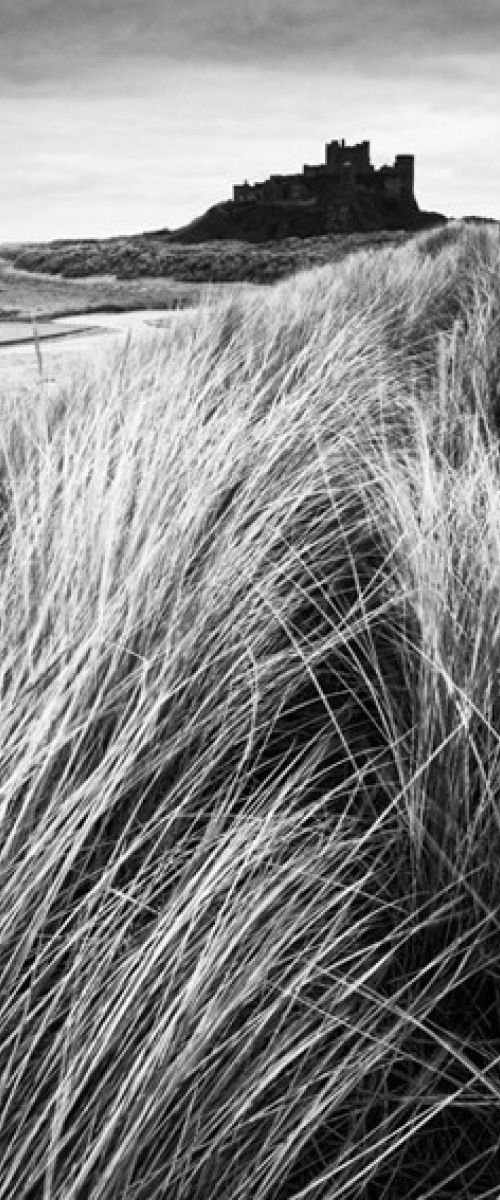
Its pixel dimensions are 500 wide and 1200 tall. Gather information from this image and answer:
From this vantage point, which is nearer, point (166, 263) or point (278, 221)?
point (166, 263)

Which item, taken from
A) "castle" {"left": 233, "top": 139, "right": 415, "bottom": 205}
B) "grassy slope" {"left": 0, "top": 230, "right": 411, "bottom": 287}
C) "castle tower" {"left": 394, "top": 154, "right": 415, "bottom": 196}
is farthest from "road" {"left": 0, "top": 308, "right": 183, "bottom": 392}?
"castle tower" {"left": 394, "top": 154, "right": 415, "bottom": 196}

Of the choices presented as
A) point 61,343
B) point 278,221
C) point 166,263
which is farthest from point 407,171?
point 61,343

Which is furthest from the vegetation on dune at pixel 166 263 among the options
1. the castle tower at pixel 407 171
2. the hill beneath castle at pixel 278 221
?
the castle tower at pixel 407 171

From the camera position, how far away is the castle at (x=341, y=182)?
85.6 feet

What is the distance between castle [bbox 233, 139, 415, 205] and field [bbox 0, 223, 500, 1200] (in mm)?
24786

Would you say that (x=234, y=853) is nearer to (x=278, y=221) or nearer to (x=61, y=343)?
(x=61, y=343)

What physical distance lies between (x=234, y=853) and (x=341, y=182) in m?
31.5

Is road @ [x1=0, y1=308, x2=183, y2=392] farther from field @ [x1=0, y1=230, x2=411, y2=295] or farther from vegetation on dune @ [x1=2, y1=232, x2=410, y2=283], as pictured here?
vegetation on dune @ [x1=2, y1=232, x2=410, y2=283]

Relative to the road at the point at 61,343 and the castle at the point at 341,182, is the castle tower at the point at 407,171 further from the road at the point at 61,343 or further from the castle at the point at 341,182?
the road at the point at 61,343

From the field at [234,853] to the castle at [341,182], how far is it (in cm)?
2479

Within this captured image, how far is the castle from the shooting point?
26.1 m

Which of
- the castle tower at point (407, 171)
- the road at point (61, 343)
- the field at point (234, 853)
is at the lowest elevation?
the field at point (234, 853)

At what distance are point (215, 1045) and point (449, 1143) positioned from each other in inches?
8.6

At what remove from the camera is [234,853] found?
86 centimetres
